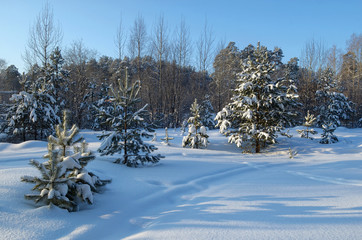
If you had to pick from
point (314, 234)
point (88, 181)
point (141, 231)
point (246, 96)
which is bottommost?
point (141, 231)

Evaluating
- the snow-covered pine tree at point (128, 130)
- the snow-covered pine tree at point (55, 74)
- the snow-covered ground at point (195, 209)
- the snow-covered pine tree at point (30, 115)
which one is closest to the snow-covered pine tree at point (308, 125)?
the snow-covered ground at point (195, 209)

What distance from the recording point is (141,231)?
2.79 meters

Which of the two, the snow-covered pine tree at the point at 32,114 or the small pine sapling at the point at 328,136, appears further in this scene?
the small pine sapling at the point at 328,136

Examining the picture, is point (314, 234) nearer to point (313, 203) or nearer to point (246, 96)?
point (313, 203)

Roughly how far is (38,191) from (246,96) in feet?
32.5

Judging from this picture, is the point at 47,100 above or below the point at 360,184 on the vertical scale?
above

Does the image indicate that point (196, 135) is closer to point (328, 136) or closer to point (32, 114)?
point (328, 136)

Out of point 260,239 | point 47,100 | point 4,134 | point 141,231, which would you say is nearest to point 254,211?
point 260,239

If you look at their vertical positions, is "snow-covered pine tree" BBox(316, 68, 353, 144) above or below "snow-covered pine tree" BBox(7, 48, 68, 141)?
above

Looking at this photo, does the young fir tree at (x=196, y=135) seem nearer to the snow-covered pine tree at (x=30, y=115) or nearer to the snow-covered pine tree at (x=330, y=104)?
the snow-covered pine tree at (x=30, y=115)

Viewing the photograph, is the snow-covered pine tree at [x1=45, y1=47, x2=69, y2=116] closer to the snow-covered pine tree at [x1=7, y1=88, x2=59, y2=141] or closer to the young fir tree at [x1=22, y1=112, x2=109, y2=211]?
the snow-covered pine tree at [x1=7, y1=88, x2=59, y2=141]

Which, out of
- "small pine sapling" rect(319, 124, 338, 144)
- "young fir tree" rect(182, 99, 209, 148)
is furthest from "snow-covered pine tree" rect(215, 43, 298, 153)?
"small pine sapling" rect(319, 124, 338, 144)

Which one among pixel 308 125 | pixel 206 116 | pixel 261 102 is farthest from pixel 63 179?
pixel 206 116

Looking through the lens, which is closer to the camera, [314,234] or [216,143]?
[314,234]
